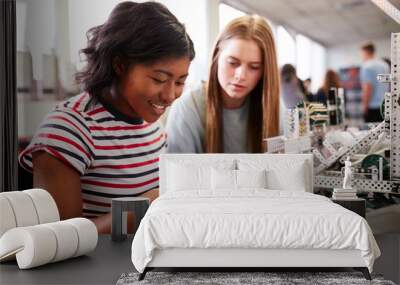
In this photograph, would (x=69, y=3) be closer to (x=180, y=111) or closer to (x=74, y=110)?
(x=74, y=110)

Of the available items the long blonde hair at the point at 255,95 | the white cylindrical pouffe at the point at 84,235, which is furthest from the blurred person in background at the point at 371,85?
the white cylindrical pouffe at the point at 84,235

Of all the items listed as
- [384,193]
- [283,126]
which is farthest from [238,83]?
[384,193]

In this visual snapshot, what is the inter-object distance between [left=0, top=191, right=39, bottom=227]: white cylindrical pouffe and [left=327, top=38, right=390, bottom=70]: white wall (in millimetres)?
3219

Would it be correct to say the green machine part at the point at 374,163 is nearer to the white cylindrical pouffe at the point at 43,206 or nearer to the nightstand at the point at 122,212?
the nightstand at the point at 122,212

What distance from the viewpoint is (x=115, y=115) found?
20.7 ft

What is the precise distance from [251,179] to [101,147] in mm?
1634

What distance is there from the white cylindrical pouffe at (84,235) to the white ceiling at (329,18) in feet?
8.72

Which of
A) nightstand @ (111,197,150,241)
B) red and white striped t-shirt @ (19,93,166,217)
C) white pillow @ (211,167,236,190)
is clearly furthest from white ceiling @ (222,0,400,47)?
nightstand @ (111,197,150,241)

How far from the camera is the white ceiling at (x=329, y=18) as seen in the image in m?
6.20

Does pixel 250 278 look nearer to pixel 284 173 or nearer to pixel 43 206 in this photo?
pixel 284 173

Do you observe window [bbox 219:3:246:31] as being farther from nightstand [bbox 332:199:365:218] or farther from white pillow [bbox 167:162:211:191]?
nightstand [bbox 332:199:365:218]

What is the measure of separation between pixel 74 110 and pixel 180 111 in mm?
1063

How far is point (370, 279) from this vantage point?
4.27 metres

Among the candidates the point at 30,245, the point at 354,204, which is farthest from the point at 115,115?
the point at 354,204
